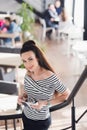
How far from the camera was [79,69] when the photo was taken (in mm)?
7453

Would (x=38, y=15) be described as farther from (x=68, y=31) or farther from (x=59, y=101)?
(x=59, y=101)

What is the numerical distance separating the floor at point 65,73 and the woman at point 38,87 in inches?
65.3

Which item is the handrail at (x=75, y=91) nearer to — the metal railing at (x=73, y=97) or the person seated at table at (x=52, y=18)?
the metal railing at (x=73, y=97)

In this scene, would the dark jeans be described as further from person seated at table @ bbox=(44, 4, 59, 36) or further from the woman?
person seated at table @ bbox=(44, 4, 59, 36)

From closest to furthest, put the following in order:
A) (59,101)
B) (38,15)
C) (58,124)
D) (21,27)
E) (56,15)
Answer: (59,101) → (58,124) → (21,27) → (56,15) → (38,15)

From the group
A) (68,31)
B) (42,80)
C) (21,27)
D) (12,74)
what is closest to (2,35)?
(21,27)

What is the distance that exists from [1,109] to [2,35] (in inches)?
201

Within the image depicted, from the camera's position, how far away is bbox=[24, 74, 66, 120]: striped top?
83.2 inches

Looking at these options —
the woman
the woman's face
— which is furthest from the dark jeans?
the woman's face

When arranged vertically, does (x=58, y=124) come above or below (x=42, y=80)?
below

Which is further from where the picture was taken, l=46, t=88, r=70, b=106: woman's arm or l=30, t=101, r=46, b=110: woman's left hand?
l=46, t=88, r=70, b=106: woman's arm

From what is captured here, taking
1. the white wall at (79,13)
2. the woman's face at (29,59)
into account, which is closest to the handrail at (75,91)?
the woman's face at (29,59)

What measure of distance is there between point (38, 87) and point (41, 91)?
0.03 m

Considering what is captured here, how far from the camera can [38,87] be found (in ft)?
6.95
